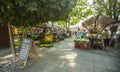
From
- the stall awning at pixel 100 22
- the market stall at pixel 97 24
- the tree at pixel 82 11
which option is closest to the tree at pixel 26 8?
the market stall at pixel 97 24

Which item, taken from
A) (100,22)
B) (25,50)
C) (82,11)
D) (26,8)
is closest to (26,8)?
(26,8)

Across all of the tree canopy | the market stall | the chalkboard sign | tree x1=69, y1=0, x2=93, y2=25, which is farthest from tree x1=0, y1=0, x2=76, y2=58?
tree x1=69, y1=0, x2=93, y2=25

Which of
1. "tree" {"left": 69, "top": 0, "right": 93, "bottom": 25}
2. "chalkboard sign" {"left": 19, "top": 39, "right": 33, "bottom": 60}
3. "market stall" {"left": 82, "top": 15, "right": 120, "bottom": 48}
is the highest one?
"tree" {"left": 69, "top": 0, "right": 93, "bottom": 25}

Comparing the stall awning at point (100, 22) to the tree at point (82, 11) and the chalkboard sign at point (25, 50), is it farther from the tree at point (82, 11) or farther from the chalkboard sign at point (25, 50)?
the tree at point (82, 11)

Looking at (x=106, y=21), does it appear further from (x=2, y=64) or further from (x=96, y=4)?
(x=2, y=64)

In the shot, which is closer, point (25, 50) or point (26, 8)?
point (26, 8)

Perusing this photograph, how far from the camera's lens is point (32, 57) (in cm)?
743

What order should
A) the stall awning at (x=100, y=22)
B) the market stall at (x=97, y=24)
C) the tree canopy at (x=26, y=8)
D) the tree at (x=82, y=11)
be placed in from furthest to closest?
the tree at (x=82, y=11) → the stall awning at (x=100, y=22) → the market stall at (x=97, y=24) → the tree canopy at (x=26, y=8)

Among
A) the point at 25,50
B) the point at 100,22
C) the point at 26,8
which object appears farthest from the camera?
the point at 100,22

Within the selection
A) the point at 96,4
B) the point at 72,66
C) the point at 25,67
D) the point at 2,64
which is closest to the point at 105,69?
the point at 72,66

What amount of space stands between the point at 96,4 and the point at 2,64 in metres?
15.7

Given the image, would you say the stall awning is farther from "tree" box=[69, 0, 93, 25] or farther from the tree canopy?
"tree" box=[69, 0, 93, 25]

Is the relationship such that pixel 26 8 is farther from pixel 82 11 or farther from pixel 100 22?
pixel 82 11

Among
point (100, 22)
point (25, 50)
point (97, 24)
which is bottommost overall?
point (25, 50)
